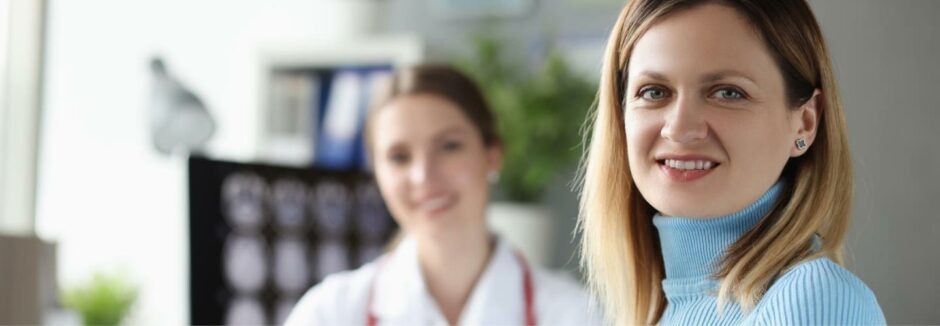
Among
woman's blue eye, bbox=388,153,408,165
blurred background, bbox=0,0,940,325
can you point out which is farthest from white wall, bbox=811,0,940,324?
woman's blue eye, bbox=388,153,408,165

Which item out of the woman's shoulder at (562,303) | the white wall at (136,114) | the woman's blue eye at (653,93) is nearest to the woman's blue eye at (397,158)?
the woman's shoulder at (562,303)

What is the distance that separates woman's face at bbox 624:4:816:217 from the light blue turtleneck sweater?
0.06 ft

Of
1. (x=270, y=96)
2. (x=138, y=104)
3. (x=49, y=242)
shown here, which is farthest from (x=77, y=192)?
(x=49, y=242)

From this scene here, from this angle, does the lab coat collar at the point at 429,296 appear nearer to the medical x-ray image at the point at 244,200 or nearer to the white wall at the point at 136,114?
the medical x-ray image at the point at 244,200

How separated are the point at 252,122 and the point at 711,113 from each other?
7.67 feet

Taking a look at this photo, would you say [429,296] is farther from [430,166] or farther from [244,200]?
[244,200]

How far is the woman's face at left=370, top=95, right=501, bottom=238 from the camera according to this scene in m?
1.38

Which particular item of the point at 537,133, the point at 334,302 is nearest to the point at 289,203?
the point at 334,302

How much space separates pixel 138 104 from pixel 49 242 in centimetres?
183

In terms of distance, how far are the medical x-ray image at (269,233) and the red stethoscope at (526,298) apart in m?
0.22

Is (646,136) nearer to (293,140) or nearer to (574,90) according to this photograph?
(574,90)

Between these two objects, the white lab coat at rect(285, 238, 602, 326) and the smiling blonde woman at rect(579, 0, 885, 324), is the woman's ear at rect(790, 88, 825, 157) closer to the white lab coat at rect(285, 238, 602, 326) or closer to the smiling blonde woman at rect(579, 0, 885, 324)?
the smiling blonde woman at rect(579, 0, 885, 324)

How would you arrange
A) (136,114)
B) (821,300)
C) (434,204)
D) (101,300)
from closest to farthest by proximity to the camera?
1. (821,300)
2. (434,204)
3. (101,300)
4. (136,114)

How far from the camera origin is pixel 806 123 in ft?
1.75
